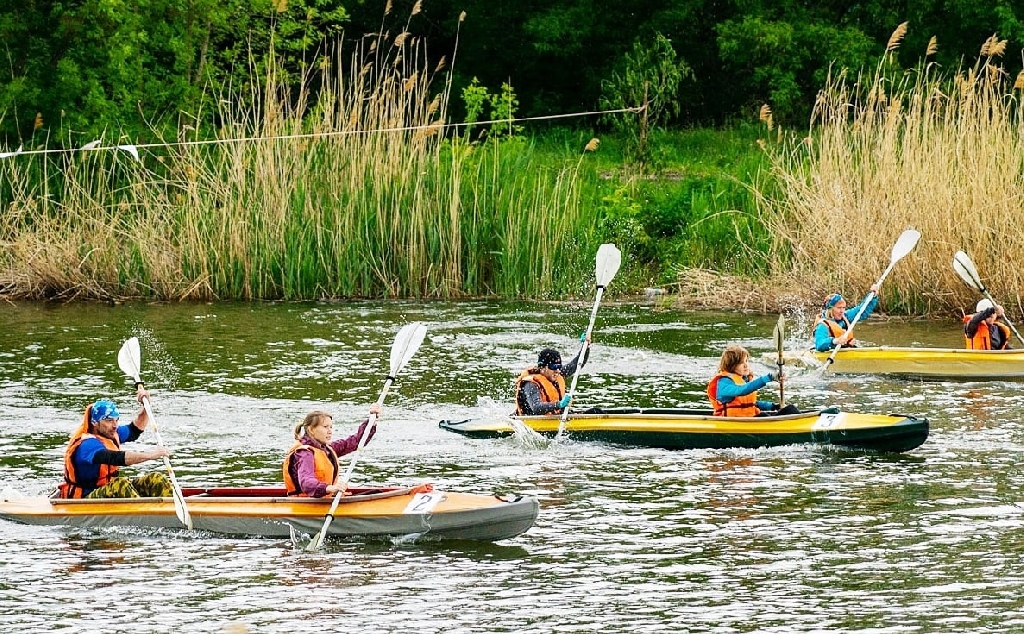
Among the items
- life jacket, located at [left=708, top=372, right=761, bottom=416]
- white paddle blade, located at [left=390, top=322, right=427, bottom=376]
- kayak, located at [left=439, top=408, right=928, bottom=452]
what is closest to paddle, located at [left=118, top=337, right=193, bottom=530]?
white paddle blade, located at [left=390, top=322, right=427, bottom=376]

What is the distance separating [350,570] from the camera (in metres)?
8.88

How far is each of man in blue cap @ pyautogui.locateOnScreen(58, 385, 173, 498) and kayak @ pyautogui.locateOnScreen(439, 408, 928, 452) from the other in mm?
3358

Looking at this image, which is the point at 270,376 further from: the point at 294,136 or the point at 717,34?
the point at 717,34

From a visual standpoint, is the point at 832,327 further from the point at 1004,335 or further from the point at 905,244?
the point at 1004,335

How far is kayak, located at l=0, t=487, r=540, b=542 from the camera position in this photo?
364 inches

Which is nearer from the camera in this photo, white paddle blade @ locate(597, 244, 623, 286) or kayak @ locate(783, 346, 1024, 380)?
white paddle blade @ locate(597, 244, 623, 286)

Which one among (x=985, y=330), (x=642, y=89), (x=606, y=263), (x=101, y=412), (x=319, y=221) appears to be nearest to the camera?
(x=101, y=412)

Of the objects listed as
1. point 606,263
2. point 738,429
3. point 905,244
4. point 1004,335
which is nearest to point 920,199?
point 905,244

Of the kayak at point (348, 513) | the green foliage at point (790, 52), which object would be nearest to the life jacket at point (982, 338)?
the kayak at point (348, 513)

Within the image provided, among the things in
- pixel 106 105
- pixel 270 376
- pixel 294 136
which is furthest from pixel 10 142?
pixel 270 376

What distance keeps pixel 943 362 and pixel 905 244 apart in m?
1.25

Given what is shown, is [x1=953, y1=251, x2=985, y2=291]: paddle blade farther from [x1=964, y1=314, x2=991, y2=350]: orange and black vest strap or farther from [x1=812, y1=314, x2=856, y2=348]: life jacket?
[x1=812, y1=314, x2=856, y2=348]: life jacket

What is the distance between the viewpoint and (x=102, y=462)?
9.85m

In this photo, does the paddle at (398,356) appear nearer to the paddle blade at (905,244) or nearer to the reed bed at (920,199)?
the paddle blade at (905,244)
